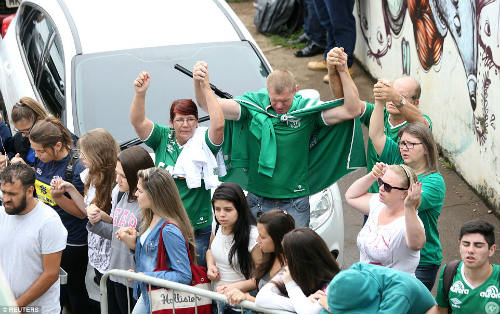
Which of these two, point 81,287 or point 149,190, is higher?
point 149,190

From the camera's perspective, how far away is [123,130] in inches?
271

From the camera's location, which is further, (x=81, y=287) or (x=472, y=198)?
(x=472, y=198)

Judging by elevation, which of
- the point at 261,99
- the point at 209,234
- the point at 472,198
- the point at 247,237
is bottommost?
the point at 472,198

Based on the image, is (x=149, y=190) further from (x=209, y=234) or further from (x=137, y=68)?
(x=137, y=68)

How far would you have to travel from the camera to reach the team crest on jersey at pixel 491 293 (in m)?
4.50

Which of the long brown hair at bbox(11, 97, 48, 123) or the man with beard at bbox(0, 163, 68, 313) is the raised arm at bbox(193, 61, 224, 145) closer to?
the man with beard at bbox(0, 163, 68, 313)

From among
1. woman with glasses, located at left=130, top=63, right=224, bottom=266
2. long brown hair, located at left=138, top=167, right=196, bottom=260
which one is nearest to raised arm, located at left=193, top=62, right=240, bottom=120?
woman with glasses, located at left=130, top=63, right=224, bottom=266

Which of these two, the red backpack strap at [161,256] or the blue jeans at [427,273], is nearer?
the red backpack strap at [161,256]

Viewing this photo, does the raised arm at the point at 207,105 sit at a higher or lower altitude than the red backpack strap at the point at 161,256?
higher

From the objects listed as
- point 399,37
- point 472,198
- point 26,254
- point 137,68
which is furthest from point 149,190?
point 399,37

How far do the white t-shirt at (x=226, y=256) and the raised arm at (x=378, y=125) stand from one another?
1.07 meters

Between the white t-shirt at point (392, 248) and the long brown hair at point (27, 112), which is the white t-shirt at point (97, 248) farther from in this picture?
the white t-shirt at point (392, 248)

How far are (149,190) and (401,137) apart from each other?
171 centimetres

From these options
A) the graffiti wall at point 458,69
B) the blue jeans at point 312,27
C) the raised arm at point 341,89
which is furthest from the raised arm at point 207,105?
the blue jeans at point 312,27
